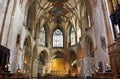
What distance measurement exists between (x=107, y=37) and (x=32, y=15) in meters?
16.9

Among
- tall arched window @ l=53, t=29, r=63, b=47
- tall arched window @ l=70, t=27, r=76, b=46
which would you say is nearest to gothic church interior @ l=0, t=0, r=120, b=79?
tall arched window @ l=53, t=29, r=63, b=47

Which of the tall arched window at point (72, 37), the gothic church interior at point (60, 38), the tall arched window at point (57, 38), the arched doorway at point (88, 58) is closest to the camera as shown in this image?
the gothic church interior at point (60, 38)

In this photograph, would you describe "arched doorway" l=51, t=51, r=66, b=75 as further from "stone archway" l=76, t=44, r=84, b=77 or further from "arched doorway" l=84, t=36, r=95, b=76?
"arched doorway" l=84, t=36, r=95, b=76

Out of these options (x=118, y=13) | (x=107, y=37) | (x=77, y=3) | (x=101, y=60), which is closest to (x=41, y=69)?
(x=77, y=3)

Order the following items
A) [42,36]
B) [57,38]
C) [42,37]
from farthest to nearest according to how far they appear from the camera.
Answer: [57,38], [42,36], [42,37]

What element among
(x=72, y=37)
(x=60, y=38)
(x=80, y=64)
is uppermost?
(x=60, y=38)

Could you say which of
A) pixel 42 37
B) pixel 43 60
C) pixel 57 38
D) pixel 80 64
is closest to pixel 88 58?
pixel 80 64

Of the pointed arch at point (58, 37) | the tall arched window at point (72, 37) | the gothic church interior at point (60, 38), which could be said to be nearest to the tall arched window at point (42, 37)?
the gothic church interior at point (60, 38)

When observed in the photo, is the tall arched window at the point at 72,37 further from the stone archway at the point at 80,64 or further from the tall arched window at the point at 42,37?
the tall arched window at the point at 42,37

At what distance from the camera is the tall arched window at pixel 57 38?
3544 cm

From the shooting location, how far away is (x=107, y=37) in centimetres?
1311

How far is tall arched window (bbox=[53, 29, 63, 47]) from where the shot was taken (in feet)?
116

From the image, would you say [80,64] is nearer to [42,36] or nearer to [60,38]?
[60,38]

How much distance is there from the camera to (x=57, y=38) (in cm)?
3594
